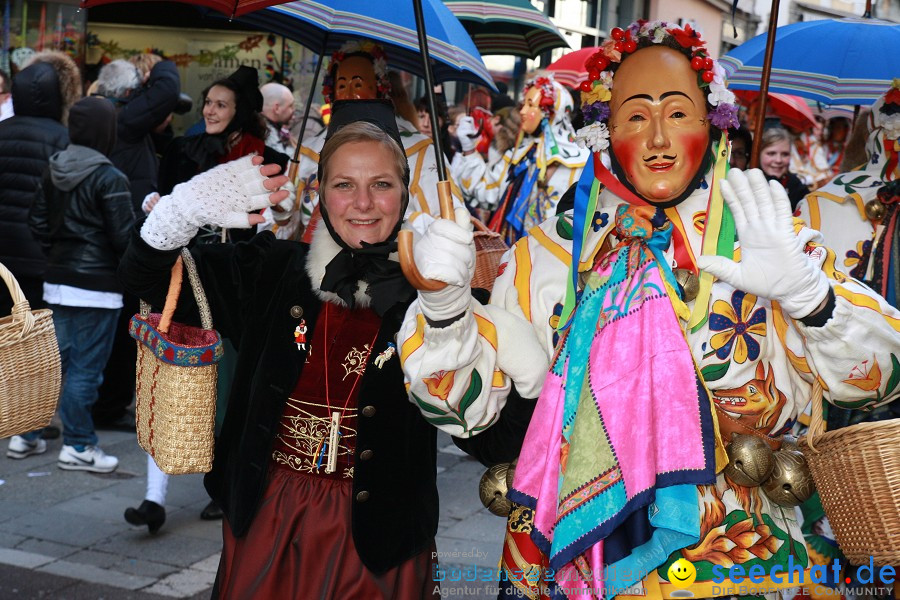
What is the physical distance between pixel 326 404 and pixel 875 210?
239cm

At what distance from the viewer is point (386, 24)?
4.41 metres

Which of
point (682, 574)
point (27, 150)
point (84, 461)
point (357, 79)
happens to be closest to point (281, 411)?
point (682, 574)

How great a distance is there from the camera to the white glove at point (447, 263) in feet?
7.43

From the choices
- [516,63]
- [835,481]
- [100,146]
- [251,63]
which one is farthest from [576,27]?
[835,481]

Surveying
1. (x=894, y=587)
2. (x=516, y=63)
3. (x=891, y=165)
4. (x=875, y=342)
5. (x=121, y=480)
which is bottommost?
(x=121, y=480)

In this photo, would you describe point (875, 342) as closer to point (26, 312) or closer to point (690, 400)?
point (690, 400)

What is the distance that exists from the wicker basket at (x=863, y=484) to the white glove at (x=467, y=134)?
814 cm

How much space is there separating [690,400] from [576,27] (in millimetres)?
12881

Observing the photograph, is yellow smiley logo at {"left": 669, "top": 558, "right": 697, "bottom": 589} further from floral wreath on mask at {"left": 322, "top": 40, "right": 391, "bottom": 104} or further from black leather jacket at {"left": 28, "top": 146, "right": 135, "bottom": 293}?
black leather jacket at {"left": 28, "top": 146, "right": 135, "bottom": 293}

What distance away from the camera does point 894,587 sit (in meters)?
3.65

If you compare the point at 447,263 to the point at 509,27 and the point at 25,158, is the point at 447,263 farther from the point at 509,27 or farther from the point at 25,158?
the point at 25,158

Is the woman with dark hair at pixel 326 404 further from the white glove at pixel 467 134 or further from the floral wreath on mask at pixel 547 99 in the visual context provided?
the white glove at pixel 467 134

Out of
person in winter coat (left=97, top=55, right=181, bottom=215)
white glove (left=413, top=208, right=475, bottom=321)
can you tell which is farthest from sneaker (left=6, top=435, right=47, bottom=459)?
white glove (left=413, top=208, right=475, bottom=321)

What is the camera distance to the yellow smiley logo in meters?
2.58
